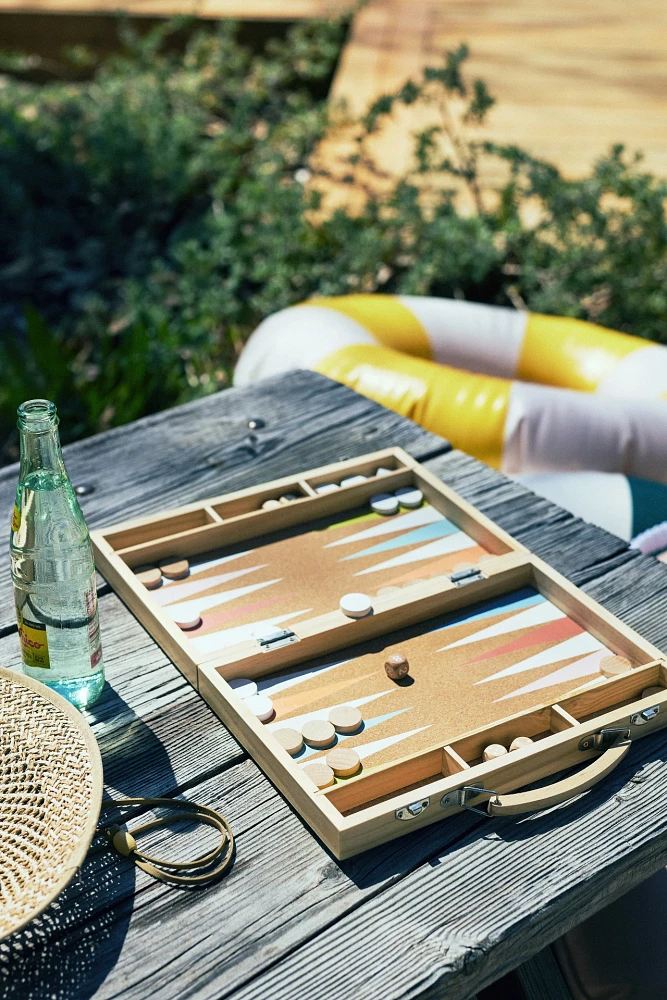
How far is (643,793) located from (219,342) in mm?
2450

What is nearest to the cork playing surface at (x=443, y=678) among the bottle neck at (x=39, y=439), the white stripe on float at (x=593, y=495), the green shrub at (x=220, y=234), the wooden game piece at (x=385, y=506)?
the wooden game piece at (x=385, y=506)

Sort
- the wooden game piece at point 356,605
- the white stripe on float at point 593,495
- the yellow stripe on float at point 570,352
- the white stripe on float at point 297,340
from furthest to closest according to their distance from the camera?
the yellow stripe on float at point 570,352
the white stripe on float at point 297,340
the white stripe on float at point 593,495
the wooden game piece at point 356,605

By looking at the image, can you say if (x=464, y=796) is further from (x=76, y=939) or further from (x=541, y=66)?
(x=541, y=66)

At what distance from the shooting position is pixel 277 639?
42.5 inches

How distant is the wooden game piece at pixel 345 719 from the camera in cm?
100

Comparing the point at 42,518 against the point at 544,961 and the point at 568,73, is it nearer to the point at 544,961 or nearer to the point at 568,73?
the point at 544,961

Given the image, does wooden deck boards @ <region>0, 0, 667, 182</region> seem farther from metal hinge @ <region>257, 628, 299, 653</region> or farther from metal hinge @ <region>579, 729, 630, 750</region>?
metal hinge @ <region>579, 729, 630, 750</region>

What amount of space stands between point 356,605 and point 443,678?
0.12 metres

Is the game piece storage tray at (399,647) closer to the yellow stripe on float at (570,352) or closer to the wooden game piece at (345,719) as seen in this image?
the wooden game piece at (345,719)

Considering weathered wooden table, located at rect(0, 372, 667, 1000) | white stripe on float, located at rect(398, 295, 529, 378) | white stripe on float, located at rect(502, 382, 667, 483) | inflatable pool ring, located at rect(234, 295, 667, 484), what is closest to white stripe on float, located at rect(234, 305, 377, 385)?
inflatable pool ring, located at rect(234, 295, 667, 484)

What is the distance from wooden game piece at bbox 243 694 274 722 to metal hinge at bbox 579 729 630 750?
301 millimetres

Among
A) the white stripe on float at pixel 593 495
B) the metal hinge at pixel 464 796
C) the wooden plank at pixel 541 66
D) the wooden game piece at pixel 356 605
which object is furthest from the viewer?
the wooden plank at pixel 541 66

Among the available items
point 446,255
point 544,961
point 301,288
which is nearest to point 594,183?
point 446,255

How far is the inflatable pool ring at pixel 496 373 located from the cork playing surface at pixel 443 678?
2.79ft
